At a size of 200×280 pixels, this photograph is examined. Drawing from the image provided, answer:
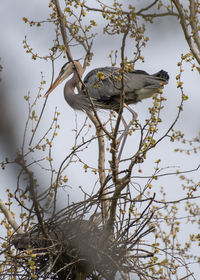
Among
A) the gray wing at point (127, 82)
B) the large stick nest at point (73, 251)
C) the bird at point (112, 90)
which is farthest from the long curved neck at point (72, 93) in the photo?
the large stick nest at point (73, 251)

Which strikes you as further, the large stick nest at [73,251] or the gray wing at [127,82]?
the gray wing at [127,82]

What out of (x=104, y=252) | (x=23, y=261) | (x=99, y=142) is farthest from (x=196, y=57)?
(x=23, y=261)

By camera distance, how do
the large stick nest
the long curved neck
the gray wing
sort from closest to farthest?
the large stick nest → the gray wing → the long curved neck

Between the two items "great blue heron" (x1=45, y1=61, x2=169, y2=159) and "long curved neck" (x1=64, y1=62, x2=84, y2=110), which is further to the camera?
"long curved neck" (x1=64, y1=62, x2=84, y2=110)

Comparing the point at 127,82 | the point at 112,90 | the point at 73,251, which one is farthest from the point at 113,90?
the point at 73,251

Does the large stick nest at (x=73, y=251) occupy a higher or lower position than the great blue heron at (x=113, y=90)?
lower

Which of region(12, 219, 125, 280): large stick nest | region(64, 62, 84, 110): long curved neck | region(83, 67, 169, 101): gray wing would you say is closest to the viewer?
region(12, 219, 125, 280): large stick nest

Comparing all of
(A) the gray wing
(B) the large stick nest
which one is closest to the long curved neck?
(A) the gray wing

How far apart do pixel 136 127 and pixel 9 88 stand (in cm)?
295

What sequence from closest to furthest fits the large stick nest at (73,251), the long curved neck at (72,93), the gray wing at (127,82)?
the large stick nest at (73,251), the gray wing at (127,82), the long curved neck at (72,93)

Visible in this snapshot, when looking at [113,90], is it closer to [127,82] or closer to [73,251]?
[127,82]

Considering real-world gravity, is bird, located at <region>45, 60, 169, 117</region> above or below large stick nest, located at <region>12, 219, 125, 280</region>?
above

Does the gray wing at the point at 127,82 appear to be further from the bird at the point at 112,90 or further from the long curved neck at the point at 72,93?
the long curved neck at the point at 72,93

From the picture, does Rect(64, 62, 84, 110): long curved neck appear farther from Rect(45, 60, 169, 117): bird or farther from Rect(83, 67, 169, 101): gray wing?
Rect(83, 67, 169, 101): gray wing
